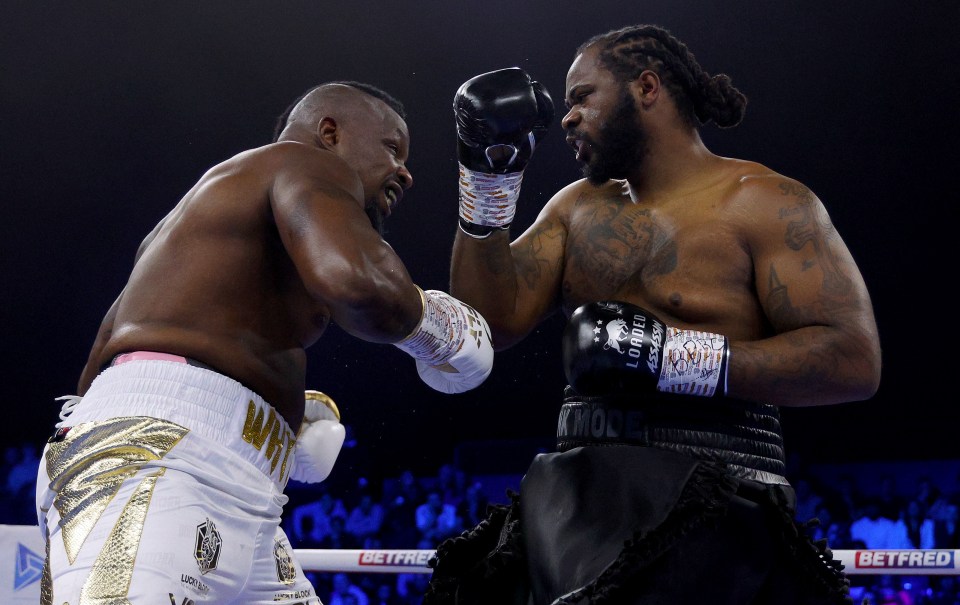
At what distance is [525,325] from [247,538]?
0.85 metres

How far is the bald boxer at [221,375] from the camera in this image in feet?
4.64

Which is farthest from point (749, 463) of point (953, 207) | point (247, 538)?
point (953, 207)

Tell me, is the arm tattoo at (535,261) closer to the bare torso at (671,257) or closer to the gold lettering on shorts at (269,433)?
the bare torso at (671,257)

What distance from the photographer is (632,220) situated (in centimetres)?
209

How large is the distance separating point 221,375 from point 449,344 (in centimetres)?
44

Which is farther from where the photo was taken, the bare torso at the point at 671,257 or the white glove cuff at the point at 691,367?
the bare torso at the point at 671,257

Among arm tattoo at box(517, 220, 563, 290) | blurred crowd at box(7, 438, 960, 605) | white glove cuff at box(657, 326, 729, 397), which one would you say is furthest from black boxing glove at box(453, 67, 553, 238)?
blurred crowd at box(7, 438, 960, 605)

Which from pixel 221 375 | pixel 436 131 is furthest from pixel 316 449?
pixel 436 131

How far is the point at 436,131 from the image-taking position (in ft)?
22.6

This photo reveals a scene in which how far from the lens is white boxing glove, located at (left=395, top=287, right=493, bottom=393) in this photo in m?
1.71

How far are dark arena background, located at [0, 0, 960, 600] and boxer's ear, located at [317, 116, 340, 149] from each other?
14.1 ft

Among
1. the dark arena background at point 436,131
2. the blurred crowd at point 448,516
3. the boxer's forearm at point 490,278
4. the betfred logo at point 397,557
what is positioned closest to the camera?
the boxer's forearm at point 490,278

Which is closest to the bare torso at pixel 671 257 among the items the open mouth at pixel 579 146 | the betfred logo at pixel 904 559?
the open mouth at pixel 579 146

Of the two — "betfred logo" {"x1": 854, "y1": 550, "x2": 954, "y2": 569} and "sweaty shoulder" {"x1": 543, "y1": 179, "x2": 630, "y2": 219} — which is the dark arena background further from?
"betfred logo" {"x1": 854, "y1": 550, "x2": 954, "y2": 569}
